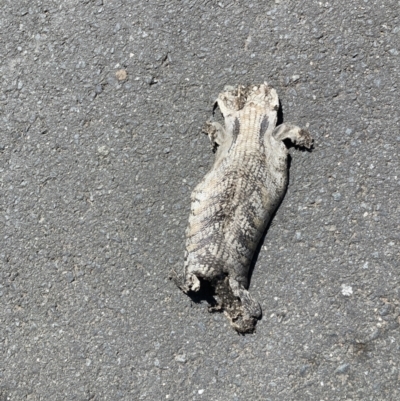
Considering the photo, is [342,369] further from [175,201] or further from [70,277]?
[70,277]

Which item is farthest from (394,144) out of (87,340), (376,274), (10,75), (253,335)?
(10,75)

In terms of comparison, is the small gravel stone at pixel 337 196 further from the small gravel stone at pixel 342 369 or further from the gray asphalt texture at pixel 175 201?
the small gravel stone at pixel 342 369

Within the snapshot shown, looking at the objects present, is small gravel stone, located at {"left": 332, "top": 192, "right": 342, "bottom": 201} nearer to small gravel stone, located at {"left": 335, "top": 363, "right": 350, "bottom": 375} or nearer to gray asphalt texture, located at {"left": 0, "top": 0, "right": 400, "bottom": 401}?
gray asphalt texture, located at {"left": 0, "top": 0, "right": 400, "bottom": 401}

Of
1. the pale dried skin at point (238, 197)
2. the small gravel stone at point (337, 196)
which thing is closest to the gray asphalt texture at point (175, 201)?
the small gravel stone at point (337, 196)

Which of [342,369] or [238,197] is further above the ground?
[238,197]

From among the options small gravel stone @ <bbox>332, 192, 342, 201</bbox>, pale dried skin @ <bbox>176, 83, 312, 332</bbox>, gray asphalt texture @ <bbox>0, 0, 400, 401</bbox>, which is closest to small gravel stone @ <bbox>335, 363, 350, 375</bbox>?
gray asphalt texture @ <bbox>0, 0, 400, 401</bbox>

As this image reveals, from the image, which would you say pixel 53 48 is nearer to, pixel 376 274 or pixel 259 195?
pixel 259 195

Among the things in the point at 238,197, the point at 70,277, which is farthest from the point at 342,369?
the point at 70,277
